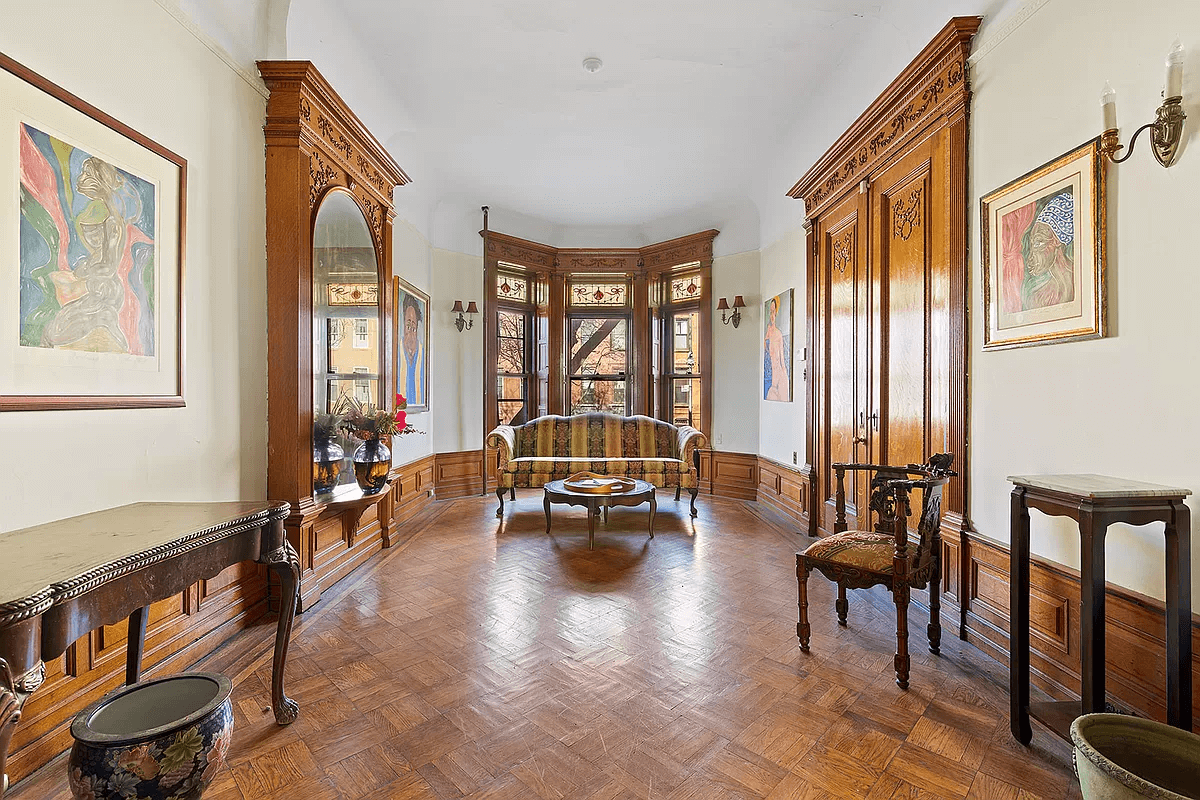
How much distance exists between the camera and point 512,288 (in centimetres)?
743

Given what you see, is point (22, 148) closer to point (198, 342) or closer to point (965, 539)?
point (198, 342)

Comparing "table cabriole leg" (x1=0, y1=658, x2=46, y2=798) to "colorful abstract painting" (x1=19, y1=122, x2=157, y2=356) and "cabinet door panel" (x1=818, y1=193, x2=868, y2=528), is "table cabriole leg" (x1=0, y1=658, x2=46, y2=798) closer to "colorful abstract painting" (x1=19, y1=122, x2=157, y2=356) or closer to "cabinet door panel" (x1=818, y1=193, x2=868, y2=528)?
"colorful abstract painting" (x1=19, y1=122, x2=157, y2=356)

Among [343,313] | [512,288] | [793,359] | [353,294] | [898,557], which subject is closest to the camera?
[898,557]

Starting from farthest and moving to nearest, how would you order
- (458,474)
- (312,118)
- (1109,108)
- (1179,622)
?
(458,474)
(312,118)
(1109,108)
(1179,622)

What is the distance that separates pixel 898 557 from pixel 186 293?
139 inches

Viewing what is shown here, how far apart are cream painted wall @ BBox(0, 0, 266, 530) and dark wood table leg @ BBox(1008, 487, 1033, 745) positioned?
11.3 ft

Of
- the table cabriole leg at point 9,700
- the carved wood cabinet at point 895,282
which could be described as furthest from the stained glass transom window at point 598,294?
the table cabriole leg at point 9,700

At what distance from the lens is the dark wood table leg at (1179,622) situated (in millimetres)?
1589

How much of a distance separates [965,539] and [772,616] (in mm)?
1096

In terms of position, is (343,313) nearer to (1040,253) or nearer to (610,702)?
(610,702)

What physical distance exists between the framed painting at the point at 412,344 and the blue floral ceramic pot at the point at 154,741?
3.45 metres

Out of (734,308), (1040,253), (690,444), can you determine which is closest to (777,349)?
(734,308)

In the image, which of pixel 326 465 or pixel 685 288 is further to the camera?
pixel 685 288

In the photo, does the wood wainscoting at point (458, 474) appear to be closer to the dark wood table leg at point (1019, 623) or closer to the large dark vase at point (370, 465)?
the large dark vase at point (370, 465)
